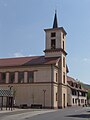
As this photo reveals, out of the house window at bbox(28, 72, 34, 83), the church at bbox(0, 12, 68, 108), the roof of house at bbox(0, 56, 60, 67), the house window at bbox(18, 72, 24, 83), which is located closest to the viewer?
the church at bbox(0, 12, 68, 108)

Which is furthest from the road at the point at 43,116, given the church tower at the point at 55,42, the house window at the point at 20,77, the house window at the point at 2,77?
the church tower at the point at 55,42

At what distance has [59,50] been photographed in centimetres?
7069

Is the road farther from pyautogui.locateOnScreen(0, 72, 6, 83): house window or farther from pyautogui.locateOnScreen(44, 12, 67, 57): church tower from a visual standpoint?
pyautogui.locateOnScreen(44, 12, 67, 57): church tower

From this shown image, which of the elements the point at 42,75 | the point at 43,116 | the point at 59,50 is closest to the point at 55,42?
the point at 59,50

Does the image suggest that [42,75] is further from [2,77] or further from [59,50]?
[2,77]

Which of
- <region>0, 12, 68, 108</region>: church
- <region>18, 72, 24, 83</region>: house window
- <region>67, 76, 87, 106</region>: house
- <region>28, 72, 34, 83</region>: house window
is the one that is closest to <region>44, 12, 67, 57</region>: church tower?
<region>0, 12, 68, 108</region>: church

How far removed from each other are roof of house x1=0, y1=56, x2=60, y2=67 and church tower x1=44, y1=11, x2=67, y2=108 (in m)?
1.81

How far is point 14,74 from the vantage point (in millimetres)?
70125

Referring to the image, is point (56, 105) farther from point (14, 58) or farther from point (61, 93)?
point (14, 58)

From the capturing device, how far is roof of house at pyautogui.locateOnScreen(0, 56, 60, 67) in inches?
2692

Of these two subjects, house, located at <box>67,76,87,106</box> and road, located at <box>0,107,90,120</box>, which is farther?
house, located at <box>67,76,87,106</box>

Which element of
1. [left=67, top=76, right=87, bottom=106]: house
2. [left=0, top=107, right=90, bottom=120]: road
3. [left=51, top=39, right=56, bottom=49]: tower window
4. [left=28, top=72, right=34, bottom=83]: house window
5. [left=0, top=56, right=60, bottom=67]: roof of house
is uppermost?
[left=51, top=39, right=56, bottom=49]: tower window

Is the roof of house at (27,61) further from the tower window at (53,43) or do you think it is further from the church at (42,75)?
the tower window at (53,43)

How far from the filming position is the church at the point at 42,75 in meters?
65.9
